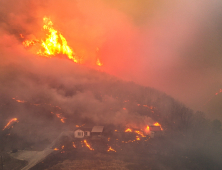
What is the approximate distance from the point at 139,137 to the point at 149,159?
1154 cm

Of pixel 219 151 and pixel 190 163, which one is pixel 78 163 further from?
pixel 219 151

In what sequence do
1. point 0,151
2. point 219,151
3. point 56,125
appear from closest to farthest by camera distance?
point 0,151 → point 219,151 → point 56,125

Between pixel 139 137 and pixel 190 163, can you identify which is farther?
pixel 139 137

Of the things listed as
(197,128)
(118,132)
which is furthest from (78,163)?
(197,128)

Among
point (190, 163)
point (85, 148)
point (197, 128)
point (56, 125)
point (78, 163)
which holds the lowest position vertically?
point (190, 163)

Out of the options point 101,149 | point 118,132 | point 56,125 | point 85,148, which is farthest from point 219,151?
point 56,125

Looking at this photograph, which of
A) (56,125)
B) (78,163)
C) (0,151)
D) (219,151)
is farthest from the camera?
(56,125)

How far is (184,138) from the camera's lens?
152ft

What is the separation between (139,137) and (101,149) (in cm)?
1380

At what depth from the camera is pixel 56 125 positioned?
50688 millimetres

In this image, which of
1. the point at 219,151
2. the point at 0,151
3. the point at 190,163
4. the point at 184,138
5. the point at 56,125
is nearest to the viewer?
the point at 190,163

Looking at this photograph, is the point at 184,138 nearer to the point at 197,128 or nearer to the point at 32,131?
the point at 197,128

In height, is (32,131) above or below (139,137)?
above

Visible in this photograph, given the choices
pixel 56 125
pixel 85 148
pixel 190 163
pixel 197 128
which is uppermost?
pixel 56 125
